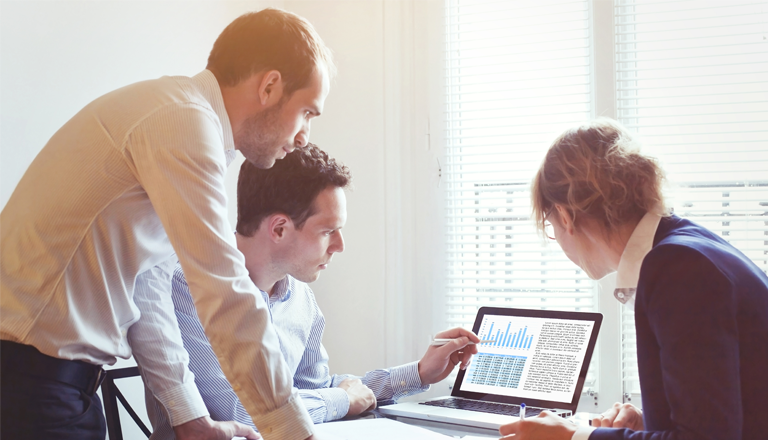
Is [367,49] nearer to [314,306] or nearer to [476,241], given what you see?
[476,241]

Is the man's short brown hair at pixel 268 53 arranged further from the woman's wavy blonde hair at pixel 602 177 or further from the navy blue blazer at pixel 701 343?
the navy blue blazer at pixel 701 343

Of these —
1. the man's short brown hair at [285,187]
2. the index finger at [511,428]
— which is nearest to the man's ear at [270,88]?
the man's short brown hair at [285,187]

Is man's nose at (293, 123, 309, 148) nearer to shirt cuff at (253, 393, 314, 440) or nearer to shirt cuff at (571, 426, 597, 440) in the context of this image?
shirt cuff at (253, 393, 314, 440)

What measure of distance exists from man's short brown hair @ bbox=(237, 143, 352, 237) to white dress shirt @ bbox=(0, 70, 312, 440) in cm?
56

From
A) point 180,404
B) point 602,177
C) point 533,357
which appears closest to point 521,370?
point 533,357

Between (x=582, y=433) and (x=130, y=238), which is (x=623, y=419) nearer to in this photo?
(x=582, y=433)

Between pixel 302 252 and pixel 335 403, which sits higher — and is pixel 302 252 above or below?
above

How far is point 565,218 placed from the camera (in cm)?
125

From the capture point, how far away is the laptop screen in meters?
1.75

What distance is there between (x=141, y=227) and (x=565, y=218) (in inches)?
33.2

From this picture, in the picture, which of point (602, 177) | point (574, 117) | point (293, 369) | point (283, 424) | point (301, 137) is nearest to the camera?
point (283, 424)

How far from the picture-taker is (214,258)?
906mm

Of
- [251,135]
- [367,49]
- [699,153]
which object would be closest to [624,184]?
[251,135]

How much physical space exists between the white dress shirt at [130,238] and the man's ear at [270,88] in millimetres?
85
